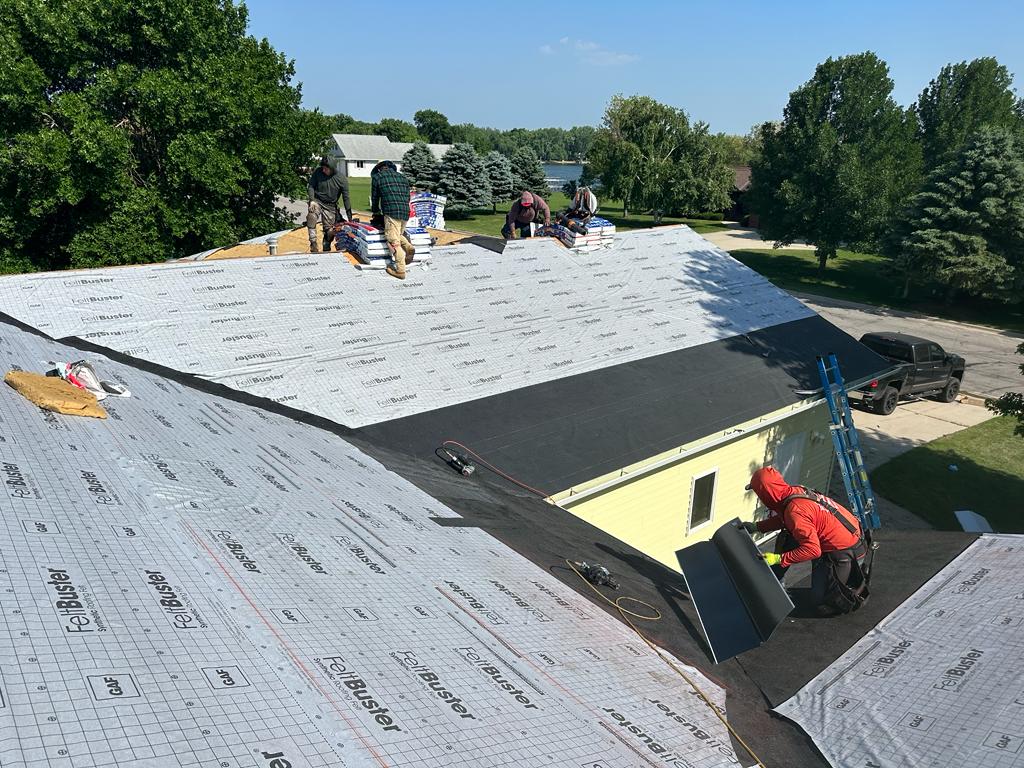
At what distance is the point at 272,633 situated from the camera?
3.41 meters

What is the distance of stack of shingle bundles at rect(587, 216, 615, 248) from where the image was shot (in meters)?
14.4

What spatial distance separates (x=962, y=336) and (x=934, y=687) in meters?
29.3

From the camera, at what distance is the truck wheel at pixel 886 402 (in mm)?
18547

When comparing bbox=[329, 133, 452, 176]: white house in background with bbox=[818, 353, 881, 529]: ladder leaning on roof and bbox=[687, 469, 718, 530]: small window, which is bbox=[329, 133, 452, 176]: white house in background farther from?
bbox=[818, 353, 881, 529]: ladder leaning on roof

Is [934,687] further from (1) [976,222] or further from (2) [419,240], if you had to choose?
(1) [976,222]

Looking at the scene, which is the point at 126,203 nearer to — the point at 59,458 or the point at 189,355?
the point at 189,355

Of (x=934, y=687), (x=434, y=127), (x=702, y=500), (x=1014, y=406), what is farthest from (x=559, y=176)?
(x=934, y=687)

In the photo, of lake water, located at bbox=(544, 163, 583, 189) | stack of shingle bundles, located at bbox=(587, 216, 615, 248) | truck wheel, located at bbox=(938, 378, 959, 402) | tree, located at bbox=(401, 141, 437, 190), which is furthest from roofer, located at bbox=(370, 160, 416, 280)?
lake water, located at bbox=(544, 163, 583, 189)

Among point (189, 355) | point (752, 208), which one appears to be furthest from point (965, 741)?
point (752, 208)

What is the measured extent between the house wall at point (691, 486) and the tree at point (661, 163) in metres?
41.3

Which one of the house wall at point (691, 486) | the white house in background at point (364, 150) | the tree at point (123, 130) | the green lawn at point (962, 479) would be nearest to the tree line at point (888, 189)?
the green lawn at point (962, 479)

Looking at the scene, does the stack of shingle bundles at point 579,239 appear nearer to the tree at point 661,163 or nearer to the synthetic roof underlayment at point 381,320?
the synthetic roof underlayment at point 381,320

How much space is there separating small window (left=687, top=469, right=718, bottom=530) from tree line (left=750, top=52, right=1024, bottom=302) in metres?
24.2

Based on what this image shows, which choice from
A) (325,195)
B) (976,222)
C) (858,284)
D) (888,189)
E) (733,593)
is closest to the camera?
(733,593)
